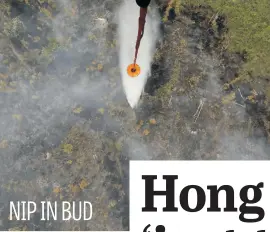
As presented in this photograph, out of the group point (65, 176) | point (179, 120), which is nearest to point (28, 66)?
point (65, 176)

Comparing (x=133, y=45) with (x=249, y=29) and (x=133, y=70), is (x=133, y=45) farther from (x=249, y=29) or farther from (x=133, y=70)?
(x=249, y=29)

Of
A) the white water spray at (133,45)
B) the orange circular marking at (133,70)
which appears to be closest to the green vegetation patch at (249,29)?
the white water spray at (133,45)

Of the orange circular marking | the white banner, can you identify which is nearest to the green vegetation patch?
the orange circular marking

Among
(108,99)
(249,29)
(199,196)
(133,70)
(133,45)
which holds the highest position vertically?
(249,29)

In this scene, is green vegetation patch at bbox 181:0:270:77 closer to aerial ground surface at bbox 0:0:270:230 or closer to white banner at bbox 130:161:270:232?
aerial ground surface at bbox 0:0:270:230

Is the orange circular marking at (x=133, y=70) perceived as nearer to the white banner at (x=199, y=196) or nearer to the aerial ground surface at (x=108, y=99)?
the aerial ground surface at (x=108, y=99)

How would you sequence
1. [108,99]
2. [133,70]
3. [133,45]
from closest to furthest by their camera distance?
1. [108,99]
2. [133,70]
3. [133,45]

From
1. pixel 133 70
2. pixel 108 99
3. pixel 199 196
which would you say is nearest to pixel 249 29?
pixel 133 70
